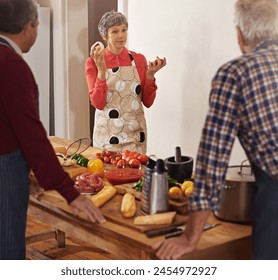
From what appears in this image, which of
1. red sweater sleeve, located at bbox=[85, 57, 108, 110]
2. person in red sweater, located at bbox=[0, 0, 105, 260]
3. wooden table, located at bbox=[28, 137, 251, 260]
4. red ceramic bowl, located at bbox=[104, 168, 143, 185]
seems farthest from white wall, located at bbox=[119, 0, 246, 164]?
person in red sweater, located at bbox=[0, 0, 105, 260]

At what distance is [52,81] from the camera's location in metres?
5.07

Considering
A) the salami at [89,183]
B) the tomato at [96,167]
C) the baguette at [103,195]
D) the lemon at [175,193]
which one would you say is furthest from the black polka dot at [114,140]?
the lemon at [175,193]

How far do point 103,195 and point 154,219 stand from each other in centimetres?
35

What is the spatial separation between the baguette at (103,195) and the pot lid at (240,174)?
1.65 feet

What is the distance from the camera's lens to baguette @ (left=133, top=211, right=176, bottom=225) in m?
1.88

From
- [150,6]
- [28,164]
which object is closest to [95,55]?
[150,6]

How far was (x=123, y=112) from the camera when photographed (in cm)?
354

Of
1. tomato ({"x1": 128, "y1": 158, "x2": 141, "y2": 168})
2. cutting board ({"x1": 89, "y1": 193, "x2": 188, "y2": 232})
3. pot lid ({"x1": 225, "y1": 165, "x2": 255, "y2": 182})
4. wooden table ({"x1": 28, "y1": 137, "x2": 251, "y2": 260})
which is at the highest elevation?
pot lid ({"x1": 225, "y1": 165, "x2": 255, "y2": 182})

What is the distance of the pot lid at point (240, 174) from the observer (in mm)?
1880

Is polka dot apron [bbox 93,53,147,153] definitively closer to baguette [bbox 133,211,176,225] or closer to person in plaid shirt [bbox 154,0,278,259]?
baguette [bbox 133,211,176,225]

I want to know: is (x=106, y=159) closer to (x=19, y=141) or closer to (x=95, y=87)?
A: (x=95, y=87)

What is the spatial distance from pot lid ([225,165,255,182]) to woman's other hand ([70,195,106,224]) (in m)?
0.47

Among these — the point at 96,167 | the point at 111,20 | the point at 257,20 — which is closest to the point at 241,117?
the point at 257,20

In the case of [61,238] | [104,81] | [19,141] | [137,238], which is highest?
[104,81]
